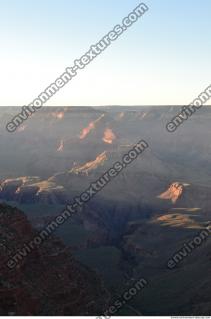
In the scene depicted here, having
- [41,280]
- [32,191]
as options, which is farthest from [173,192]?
[41,280]

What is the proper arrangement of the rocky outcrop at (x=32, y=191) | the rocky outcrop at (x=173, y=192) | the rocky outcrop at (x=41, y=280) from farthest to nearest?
1. the rocky outcrop at (x=173, y=192)
2. the rocky outcrop at (x=32, y=191)
3. the rocky outcrop at (x=41, y=280)

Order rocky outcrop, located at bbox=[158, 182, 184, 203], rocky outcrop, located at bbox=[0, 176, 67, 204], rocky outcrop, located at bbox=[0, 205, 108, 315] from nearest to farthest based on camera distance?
rocky outcrop, located at bbox=[0, 205, 108, 315], rocky outcrop, located at bbox=[0, 176, 67, 204], rocky outcrop, located at bbox=[158, 182, 184, 203]

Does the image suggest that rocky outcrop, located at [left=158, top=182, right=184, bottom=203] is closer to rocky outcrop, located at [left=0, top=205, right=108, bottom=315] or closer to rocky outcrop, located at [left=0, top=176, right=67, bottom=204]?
rocky outcrop, located at [left=0, top=176, right=67, bottom=204]

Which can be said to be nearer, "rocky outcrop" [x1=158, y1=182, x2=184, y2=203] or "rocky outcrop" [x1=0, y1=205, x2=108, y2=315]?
"rocky outcrop" [x1=0, y1=205, x2=108, y2=315]

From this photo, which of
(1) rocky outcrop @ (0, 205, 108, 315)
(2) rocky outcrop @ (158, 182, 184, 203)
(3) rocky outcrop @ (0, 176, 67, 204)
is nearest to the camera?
(1) rocky outcrop @ (0, 205, 108, 315)

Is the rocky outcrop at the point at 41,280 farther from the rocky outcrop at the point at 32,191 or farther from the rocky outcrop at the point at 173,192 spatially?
the rocky outcrop at the point at 173,192

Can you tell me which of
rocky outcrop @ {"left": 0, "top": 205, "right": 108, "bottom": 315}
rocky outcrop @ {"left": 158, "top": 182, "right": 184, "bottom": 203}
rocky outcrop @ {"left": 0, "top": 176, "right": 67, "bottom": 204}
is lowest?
rocky outcrop @ {"left": 0, "top": 205, "right": 108, "bottom": 315}

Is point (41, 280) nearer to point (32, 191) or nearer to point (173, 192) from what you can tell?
point (32, 191)

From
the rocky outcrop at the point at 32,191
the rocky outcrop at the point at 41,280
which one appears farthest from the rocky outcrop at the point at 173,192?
the rocky outcrop at the point at 41,280

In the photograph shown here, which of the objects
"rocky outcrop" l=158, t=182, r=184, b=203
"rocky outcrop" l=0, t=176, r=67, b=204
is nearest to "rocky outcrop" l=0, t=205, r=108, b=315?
"rocky outcrop" l=0, t=176, r=67, b=204
